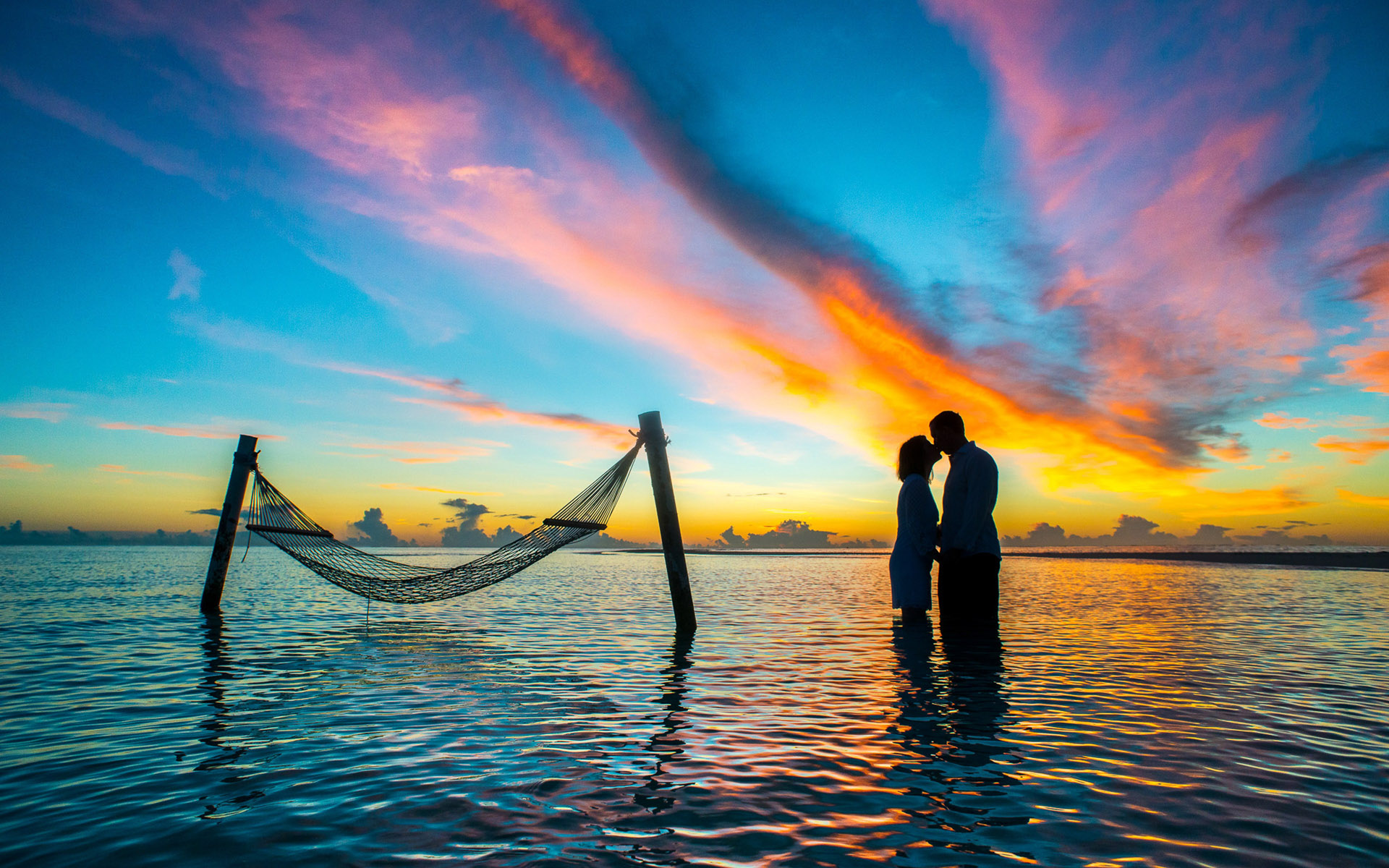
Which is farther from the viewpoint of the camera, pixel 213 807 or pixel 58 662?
pixel 58 662

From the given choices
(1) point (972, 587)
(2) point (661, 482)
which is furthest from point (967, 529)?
(2) point (661, 482)

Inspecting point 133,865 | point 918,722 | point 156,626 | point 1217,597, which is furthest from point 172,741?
point 1217,597

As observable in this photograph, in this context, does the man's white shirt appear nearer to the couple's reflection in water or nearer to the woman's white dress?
the woman's white dress

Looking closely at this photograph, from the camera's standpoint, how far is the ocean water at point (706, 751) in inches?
143

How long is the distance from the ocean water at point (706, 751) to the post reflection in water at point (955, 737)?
0.03 m

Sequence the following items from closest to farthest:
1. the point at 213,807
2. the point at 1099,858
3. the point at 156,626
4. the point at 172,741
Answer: the point at 1099,858 < the point at 213,807 < the point at 172,741 < the point at 156,626

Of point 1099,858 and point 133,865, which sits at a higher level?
point 1099,858

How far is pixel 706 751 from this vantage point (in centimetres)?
534

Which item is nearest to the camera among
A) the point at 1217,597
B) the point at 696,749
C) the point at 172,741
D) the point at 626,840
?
the point at 626,840

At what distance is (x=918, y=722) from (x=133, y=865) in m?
5.57

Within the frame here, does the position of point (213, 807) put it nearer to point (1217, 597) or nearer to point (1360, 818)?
point (1360, 818)

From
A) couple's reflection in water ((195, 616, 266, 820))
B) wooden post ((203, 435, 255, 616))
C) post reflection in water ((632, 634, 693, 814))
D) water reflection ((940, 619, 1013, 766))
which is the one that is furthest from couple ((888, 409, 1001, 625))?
wooden post ((203, 435, 255, 616))

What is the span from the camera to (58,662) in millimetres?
10828

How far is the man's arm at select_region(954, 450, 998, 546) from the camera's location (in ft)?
24.7
